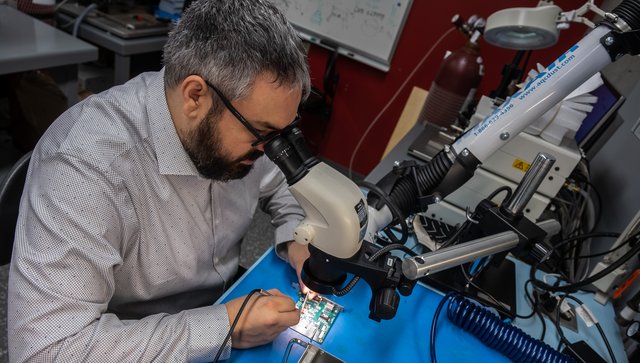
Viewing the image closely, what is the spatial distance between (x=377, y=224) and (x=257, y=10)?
0.48 meters

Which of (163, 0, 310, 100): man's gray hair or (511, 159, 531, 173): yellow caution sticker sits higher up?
(163, 0, 310, 100): man's gray hair

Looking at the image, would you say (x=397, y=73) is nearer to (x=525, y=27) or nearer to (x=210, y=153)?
(x=525, y=27)

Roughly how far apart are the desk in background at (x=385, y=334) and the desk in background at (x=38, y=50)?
1.38 meters

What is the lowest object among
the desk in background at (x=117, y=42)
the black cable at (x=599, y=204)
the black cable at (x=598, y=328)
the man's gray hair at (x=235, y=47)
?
the desk in background at (x=117, y=42)

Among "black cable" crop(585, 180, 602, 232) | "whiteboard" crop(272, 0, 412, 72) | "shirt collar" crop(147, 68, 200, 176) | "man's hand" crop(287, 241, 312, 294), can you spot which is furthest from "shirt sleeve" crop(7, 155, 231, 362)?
"whiteboard" crop(272, 0, 412, 72)

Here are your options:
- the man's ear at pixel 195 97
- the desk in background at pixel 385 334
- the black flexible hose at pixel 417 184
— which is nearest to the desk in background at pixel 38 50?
the man's ear at pixel 195 97

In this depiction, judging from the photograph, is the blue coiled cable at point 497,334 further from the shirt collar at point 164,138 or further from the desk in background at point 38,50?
the desk in background at point 38,50

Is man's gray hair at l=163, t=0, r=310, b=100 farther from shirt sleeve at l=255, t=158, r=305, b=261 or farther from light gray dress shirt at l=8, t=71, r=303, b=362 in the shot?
shirt sleeve at l=255, t=158, r=305, b=261

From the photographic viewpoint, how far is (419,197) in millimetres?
879

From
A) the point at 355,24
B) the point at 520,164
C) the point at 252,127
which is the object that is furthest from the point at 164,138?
the point at 355,24

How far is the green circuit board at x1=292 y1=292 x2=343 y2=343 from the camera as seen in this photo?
822mm

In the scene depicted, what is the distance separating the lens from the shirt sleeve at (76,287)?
0.61 meters

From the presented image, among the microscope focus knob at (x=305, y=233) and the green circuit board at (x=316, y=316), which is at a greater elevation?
the microscope focus knob at (x=305, y=233)

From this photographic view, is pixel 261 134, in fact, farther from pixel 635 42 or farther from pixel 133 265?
pixel 635 42
